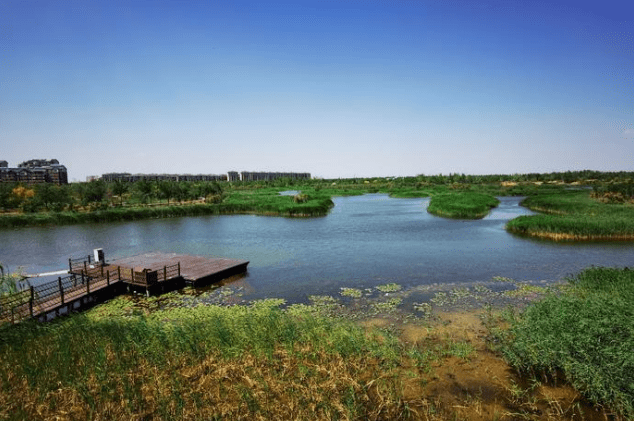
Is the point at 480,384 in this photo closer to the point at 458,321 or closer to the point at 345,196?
the point at 458,321

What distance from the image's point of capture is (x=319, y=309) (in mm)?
21281

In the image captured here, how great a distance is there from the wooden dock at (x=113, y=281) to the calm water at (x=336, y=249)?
370 centimetres

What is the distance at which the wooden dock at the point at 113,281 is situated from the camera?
1980cm

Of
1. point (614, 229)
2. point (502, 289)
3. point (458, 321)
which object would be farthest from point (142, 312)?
point (614, 229)

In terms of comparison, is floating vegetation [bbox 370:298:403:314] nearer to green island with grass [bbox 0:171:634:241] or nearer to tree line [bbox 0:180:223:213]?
green island with grass [bbox 0:171:634:241]

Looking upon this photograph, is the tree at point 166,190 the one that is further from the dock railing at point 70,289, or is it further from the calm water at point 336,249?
the dock railing at point 70,289

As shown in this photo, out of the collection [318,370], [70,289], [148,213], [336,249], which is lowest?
[336,249]

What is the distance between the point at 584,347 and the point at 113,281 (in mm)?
28664

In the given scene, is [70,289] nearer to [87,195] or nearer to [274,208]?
[274,208]

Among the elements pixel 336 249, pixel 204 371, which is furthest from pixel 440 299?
pixel 336 249

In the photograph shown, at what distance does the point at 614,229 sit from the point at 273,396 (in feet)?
156

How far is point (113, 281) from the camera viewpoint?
25.8 meters

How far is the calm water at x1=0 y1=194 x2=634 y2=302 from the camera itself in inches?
1121

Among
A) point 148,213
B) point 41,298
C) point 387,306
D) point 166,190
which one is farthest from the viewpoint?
point 166,190
